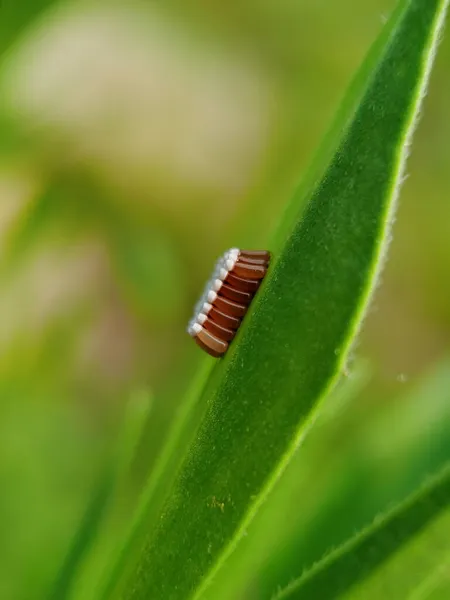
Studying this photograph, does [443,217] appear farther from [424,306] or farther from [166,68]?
[166,68]

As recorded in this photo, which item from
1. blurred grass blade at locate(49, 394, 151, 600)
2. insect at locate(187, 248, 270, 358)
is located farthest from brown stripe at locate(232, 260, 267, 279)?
blurred grass blade at locate(49, 394, 151, 600)

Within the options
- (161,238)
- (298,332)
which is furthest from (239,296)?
(161,238)

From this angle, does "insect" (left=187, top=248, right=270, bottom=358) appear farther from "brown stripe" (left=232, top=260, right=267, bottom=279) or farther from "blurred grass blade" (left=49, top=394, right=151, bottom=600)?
"blurred grass blade" (left=49, top=394, right=151, bottom=600)

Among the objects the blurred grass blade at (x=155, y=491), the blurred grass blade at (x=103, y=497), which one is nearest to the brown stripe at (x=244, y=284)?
the blurred grass blade at (x=155, y=491)

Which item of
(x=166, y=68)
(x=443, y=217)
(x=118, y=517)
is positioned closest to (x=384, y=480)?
(x=118, y=517)

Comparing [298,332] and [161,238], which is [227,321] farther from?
[161,238]

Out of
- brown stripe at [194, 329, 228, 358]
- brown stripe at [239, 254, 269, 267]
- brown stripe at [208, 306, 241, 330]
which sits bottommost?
brown stripe at [194, 329, 228, 358]

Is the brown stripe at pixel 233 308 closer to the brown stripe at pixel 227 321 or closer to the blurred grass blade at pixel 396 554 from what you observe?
the brown stripe at pixel 227 321
